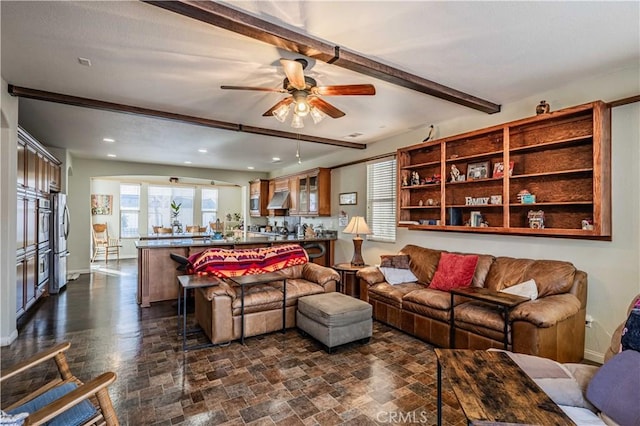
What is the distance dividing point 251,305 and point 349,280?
1.89m

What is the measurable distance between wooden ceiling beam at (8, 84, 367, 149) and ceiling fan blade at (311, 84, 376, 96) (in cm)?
230

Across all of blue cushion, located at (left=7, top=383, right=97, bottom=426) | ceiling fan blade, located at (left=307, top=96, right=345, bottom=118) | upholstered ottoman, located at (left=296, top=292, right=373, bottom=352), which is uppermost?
ceiling fan blade, located at (left=307, top=96, right=345, bottom=118)

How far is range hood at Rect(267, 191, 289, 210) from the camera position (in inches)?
319

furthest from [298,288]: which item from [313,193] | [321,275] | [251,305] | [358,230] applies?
[313,193]

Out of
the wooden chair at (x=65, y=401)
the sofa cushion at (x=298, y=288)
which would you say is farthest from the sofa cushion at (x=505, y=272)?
the wooden chair at (x=65, y=401)

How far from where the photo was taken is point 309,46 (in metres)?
2.33

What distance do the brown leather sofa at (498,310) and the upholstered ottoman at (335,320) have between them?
0.64m

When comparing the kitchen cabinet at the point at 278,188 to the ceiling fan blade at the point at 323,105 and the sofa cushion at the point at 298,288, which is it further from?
the ceiling fan blade at the point at 323,105

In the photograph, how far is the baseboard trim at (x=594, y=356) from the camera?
10.0ft

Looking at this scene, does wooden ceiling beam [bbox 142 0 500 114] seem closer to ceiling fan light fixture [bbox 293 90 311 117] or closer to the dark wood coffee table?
ceiling fan light fixture [bbox 293 90 311 117]

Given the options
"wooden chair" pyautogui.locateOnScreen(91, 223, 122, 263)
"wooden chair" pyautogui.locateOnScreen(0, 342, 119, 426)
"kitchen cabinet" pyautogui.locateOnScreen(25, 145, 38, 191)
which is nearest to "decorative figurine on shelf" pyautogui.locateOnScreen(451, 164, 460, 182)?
"wooden chair" pyautogui.locateOnScreen(0, 342, 119, 426)

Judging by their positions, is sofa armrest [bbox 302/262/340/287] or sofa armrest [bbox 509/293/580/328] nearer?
sofa armrest [bbox 509/293/580/328]

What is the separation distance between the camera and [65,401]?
1.34m

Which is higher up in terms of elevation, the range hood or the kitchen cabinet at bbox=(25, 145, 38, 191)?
the kitchen cabinet at bbox=(25, 145, 38, 191)
